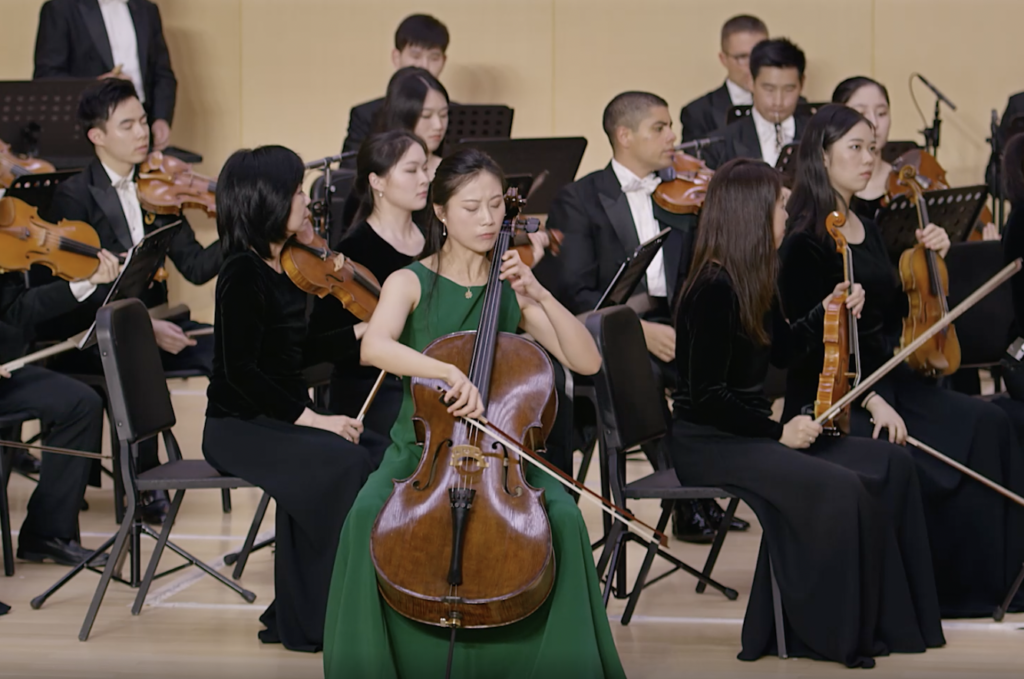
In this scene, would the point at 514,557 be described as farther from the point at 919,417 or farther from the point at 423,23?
the point at 423,23

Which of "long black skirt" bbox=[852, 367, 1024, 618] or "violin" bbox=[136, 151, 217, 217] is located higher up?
"violin" bbox=[136, 151, 217, 217]

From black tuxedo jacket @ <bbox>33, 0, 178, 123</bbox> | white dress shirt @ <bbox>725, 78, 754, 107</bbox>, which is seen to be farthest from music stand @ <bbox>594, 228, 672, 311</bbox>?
black tuxedo jacket @ <bbox>33, 0, 178, 123</bbox>

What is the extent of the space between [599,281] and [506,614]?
178cm

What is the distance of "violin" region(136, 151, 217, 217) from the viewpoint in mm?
3818

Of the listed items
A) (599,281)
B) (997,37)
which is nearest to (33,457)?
(599,281)

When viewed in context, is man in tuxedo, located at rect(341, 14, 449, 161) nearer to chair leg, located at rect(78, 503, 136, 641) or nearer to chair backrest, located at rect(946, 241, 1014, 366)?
chair backrest, located at rect(946, 241, 1014, 366)

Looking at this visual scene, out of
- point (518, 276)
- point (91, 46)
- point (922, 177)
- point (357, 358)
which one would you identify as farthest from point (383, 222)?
point (91, 46)

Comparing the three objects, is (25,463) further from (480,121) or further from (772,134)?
(772,134)

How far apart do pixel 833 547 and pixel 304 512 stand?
108 centimetres

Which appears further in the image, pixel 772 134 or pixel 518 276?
pixel 772 134

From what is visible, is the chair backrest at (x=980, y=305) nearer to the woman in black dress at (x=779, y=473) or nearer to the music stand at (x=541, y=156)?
the woman in black dress at (x=779, y=473)

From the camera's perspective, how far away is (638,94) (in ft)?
12.7

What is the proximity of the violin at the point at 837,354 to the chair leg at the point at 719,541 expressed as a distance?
1.04ft

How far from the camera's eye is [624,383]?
2.79 metres
